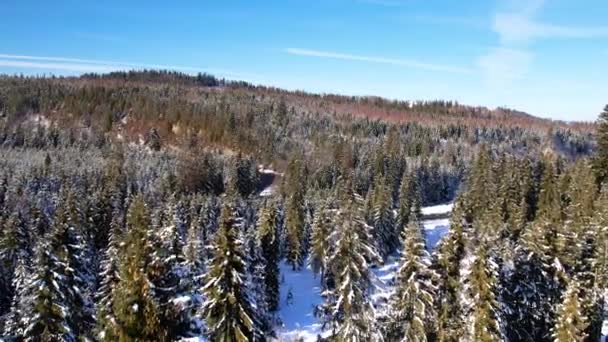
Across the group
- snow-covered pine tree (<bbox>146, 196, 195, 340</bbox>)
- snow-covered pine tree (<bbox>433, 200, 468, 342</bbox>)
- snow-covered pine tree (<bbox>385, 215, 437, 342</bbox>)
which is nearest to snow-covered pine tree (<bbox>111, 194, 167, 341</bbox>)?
snow-covered pine tree (<bbox>146, 196, 195, 340</bbox>)

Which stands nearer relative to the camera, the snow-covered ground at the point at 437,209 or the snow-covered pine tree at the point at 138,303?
the snow-covered pine tree at the point at 138,303

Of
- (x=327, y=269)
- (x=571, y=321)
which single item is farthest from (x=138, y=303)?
(x=571, y=321)

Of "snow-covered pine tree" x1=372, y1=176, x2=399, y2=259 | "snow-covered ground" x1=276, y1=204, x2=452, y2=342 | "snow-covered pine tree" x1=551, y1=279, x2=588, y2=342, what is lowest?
"snow-covered ground" x1=276, y1=204, x2=452, y2=342

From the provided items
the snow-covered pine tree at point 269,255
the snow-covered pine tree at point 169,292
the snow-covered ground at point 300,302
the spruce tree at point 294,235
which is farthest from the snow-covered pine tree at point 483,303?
the spruce tree at point 294,235

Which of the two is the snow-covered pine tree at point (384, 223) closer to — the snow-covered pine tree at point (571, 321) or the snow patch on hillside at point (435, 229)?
the snow patch on hillside at point (435, 229)

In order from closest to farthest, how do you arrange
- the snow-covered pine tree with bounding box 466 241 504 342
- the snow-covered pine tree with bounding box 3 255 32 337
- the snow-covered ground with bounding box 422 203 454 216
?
the snow-covered pine tree with bounding box 3 255 32 337, the snow-covered pine tree with bounding box 466 241 504 342, the snow-covered ground with bounding box 422 203 454 216

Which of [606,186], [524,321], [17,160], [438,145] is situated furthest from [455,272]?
[438,145]

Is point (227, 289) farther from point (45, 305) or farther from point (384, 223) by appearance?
point (384, 223)

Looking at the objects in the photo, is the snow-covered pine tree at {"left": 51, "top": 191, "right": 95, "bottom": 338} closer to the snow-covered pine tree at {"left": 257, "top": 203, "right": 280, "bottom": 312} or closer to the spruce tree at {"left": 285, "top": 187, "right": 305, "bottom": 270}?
the snow-covered pine tree at {"left": 257, "top": 203, "right": 280, "bottom": 312}
